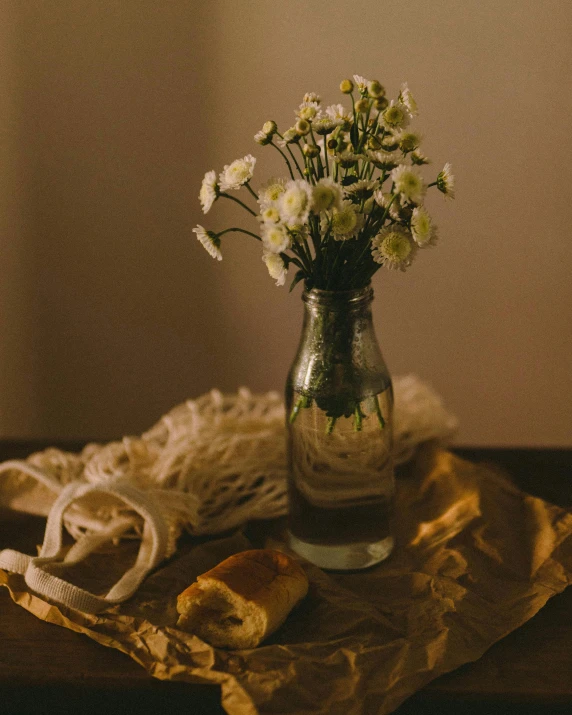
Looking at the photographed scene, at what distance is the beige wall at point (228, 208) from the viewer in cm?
123

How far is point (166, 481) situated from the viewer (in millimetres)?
956

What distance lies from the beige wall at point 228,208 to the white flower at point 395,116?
583mm

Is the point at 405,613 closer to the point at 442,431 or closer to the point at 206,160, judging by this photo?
the point at 442,431

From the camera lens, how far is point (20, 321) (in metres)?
1.43

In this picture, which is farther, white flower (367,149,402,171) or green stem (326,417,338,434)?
green stem (326,417,338,434)

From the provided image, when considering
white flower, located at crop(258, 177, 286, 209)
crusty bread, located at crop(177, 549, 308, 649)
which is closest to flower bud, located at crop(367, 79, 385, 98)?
white flower, located at crop(258, 177, 286, 209)

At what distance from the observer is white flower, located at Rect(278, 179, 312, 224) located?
644 millimetres

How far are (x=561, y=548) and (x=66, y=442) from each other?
2.25 ft

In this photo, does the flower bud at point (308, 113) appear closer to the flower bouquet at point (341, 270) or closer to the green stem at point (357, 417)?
the flower bouquet at point (341, 270)

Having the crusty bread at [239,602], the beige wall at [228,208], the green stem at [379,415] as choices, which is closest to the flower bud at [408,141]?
the green stem at [379,415]

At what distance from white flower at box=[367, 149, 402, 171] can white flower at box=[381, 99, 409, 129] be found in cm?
3

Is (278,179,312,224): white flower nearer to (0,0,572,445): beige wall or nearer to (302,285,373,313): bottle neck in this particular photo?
(302,285,373,313): bottle neck

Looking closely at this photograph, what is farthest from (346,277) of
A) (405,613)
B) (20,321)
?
(20,321)

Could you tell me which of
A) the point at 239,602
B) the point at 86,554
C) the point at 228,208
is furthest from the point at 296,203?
the point at 228,208
